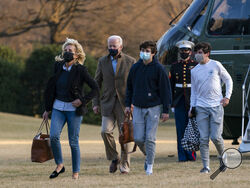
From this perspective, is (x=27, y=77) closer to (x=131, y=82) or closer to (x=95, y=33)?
(x=95, y=33)

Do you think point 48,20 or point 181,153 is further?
point 48,20

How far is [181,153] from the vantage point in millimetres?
11766

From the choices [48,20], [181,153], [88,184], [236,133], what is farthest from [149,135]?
[48,20]

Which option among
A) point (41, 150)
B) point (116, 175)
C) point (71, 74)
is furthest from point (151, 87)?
point (41, 150)

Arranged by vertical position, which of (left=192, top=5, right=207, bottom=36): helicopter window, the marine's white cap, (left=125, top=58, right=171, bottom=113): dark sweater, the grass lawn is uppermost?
(left=192, top=5, right=207, bottom=36): helicopter window

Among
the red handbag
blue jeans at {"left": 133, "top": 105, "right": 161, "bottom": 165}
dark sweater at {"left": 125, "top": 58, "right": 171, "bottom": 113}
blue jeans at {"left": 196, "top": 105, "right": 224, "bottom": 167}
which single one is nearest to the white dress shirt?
blue jeans at {"left": 196, "top": 105, "right": 224, "bottom": 167}

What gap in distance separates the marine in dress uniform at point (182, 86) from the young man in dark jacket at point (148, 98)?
2.30m

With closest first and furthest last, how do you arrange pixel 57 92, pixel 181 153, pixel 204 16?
pixel 57 92 < pixel 181 153 < pixel 204 16

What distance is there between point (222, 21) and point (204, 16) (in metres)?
0.36

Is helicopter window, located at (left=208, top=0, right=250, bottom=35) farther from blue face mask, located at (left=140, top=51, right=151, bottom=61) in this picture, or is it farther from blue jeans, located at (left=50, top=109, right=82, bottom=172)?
blue jeans, located at (left=50, top=109, right=82, bottom=172)

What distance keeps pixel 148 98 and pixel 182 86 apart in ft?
8.32

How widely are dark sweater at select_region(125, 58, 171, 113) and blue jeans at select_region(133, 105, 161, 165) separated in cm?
8

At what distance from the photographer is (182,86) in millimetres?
11711

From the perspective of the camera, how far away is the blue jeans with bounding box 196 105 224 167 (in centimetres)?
939
